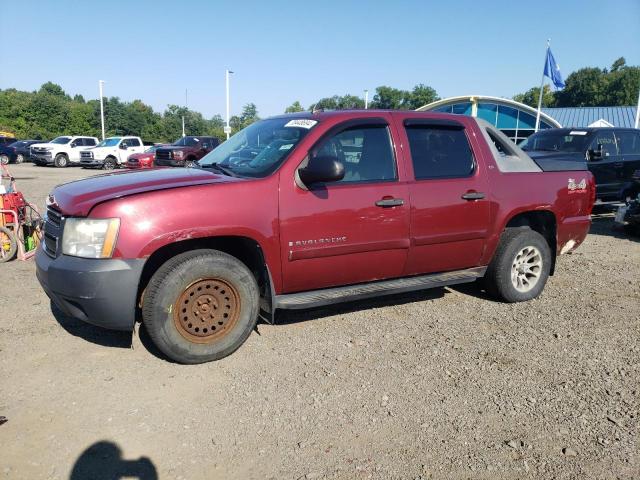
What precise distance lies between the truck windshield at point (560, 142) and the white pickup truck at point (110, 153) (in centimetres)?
2295

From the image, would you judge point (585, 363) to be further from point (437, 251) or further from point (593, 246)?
point (593, 246)

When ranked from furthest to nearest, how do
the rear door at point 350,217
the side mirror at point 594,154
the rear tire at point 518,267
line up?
the side mirror at point 594,154
the rear tire at point 518,267
the rear door at point 350,217

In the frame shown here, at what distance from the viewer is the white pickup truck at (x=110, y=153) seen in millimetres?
27281

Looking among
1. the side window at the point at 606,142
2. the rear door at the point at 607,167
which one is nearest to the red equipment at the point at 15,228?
the rear door at the point at 607,167

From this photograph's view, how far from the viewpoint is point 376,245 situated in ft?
13.6

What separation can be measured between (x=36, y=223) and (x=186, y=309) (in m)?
4.31

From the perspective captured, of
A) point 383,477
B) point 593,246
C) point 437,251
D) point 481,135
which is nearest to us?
point 383,477

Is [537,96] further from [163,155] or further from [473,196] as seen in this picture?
[473,196]

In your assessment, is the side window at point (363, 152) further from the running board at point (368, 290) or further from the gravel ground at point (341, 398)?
the gravel ground at point (341, 398)

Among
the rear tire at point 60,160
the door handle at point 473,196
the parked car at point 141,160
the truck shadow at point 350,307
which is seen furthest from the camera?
the rear tire at point 60,160

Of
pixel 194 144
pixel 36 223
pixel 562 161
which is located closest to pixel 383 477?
pixel 562 161

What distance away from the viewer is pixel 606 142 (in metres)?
10.5

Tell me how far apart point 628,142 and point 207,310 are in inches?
418

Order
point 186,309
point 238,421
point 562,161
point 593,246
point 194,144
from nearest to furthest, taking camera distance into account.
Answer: point 238,421
point 186,309
point 562,161
point 593,246
point 194,144
